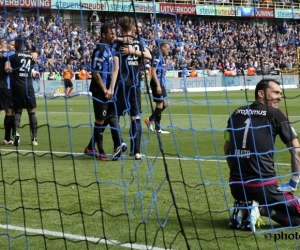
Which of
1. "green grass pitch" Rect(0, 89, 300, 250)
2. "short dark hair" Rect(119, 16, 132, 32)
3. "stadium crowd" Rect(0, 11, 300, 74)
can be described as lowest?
"green grass pitch" Rect(0, 89, 300, 250)

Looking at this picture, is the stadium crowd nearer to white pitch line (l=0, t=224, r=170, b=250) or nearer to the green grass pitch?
the green grass pitch

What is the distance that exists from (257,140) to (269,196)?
19.1 inches

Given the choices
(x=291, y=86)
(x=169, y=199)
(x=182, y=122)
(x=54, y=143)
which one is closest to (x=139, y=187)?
(x=169, y=199)

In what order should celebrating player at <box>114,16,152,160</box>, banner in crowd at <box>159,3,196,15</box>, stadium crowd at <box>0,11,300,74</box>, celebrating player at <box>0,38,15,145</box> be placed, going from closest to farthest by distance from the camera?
stadium crowd at <box>0,11,300,74</box> < celebrating player at <box>114,16,152,160</box> < banner in crowd at <box>159,3,196,15</box> < celebrating player at <box>0,38,15,145</box>

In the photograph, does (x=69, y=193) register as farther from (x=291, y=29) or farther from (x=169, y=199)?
(x=291, y=29)

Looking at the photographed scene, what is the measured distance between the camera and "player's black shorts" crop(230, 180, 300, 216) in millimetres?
5918

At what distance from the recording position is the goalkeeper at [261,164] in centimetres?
592

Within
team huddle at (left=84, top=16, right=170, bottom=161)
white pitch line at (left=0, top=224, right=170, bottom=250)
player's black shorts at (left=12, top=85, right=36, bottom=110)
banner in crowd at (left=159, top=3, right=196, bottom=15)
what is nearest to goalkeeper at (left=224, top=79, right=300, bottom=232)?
white pitch line at (left=0, top=224, right=170, bottom=250)

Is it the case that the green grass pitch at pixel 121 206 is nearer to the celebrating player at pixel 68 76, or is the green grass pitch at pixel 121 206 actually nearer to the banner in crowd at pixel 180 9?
the banner in crowd at pixel 180 9

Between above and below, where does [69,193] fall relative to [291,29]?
below

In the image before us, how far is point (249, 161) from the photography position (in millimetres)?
5949

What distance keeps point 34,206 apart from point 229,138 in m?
2.04

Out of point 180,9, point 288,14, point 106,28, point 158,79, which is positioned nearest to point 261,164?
point 288,14

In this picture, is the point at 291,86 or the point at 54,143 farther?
the point at 291,86
